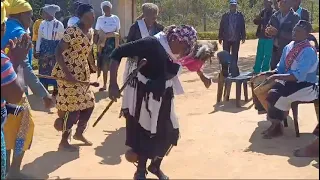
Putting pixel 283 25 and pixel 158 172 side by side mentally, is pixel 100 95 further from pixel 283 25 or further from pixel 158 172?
pixel 158 172

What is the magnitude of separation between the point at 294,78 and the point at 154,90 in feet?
7.30

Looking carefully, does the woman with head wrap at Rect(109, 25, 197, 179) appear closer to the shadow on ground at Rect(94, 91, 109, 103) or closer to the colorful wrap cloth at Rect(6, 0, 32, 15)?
the colorful wrap cloth at Rect(6, 0, 32, 15)

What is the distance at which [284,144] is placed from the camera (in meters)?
6.15

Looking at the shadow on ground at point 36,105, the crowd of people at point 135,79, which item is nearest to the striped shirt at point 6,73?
the crowd of people at point 135,79

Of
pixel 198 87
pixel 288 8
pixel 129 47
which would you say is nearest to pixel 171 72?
pixel 129 47

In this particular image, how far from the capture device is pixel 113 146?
626 centimetres

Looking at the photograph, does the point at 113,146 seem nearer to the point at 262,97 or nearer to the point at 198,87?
the point at 262,97

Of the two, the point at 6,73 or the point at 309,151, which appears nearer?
the point at 6,73

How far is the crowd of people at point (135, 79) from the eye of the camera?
4418 millimetres

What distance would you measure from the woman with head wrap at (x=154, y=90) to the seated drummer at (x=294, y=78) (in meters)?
1.93

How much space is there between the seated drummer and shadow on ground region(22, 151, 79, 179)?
2.41m

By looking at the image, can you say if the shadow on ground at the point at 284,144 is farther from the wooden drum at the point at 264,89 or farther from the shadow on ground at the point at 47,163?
the shadow on ground at the point at 47,163

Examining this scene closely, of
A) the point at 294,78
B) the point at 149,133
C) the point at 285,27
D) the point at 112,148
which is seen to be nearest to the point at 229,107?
the point at 285,27

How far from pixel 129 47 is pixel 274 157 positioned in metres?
2.20
